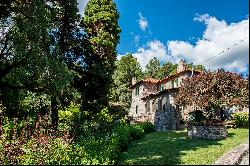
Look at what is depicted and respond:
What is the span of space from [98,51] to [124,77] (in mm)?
43517

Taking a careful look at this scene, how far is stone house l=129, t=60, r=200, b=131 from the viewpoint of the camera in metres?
42.9

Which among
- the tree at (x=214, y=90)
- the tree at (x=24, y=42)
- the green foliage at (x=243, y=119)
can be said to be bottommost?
the green foliage at (x=243, y=119)

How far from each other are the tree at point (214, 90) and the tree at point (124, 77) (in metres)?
39.6

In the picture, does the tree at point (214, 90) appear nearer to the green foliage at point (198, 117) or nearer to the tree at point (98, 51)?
the green foliage at point (198, 117)

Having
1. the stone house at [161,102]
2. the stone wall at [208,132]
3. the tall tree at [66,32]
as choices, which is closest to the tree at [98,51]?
the tall tree at [66,32]

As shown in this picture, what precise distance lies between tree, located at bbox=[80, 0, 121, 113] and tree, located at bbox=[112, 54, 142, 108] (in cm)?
3204

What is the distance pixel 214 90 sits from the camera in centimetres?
2559

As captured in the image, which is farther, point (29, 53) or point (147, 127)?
point (147, 127)

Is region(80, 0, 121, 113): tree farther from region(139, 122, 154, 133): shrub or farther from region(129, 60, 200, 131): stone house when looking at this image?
region(129, 60, 200, 131): stone house

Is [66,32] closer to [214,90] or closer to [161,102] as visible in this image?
[214,90]

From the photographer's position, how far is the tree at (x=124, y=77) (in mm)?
67625

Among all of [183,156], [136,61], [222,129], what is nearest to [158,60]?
[136,61]

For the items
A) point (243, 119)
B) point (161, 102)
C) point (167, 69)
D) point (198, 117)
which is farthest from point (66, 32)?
point (167, 69)

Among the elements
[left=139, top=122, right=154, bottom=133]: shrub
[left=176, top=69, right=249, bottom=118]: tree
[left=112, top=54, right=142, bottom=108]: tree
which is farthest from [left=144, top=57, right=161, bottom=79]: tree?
[left=176, top=69, right=249, bottom=118]: tree
